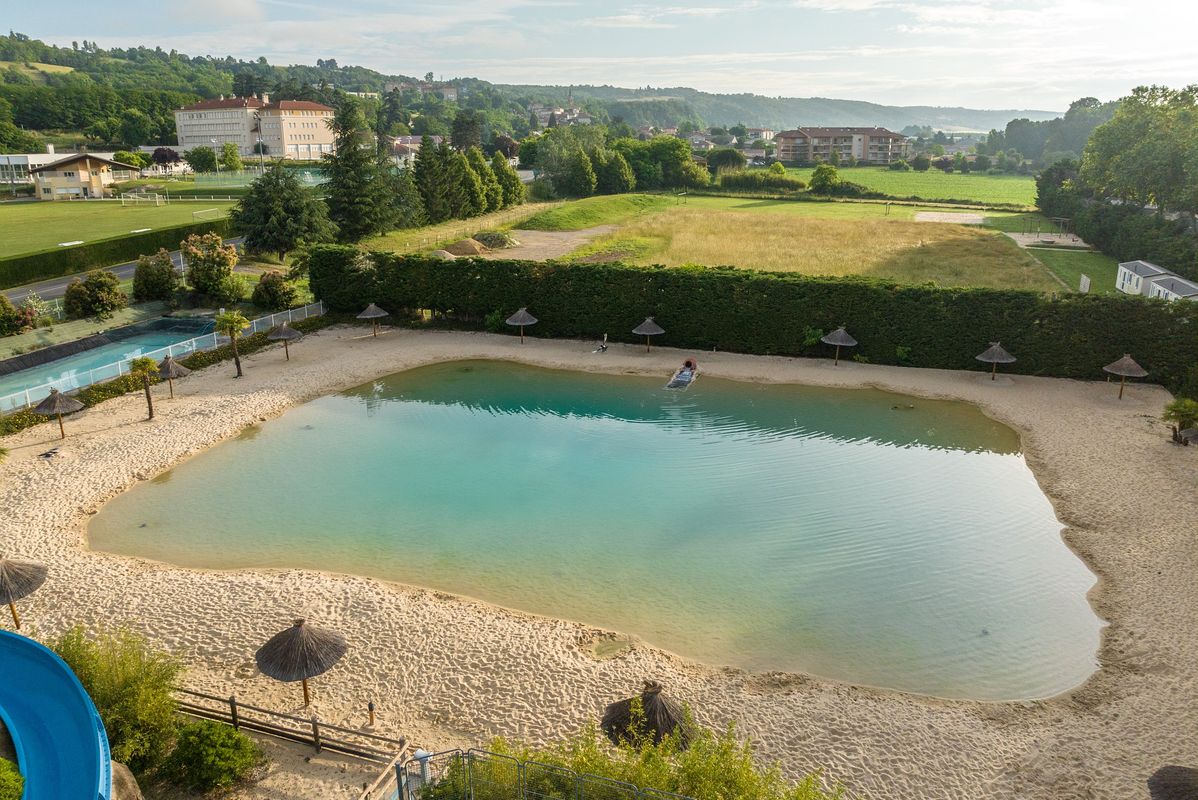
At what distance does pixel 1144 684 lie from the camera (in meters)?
14.6

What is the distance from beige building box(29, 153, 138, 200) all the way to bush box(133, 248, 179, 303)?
5018cm

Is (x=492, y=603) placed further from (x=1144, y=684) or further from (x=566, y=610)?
(x=1144, y=684)

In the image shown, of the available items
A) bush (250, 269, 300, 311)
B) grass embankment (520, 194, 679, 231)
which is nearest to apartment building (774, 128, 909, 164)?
grass embankment (520, 194, 679, 231)

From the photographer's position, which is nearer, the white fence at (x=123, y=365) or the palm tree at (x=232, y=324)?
the white fence at (x=123, y=365)

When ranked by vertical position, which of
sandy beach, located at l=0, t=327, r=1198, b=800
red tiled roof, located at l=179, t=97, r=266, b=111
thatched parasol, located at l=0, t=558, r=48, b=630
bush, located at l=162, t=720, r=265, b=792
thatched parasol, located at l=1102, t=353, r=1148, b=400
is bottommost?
sandy beach, located at l=0, t=327, r=1198, b=800

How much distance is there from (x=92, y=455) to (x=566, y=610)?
54.5 feet

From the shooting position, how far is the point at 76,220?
210 ft

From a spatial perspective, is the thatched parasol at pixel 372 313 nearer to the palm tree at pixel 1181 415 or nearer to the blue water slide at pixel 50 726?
the blue water slide at pixel 50 726

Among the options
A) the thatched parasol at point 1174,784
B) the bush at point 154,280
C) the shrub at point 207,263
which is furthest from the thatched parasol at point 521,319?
the thatched parasol at point 1174,784

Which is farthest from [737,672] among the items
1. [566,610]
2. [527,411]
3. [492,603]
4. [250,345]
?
[250,345]

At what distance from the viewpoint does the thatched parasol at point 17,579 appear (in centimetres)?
1508

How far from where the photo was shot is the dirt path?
56.7m

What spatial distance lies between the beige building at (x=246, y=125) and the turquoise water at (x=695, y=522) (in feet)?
370

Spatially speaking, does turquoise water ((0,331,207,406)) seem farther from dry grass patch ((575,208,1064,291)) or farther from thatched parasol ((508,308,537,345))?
dry grass patch ((575,208,1064,291))
